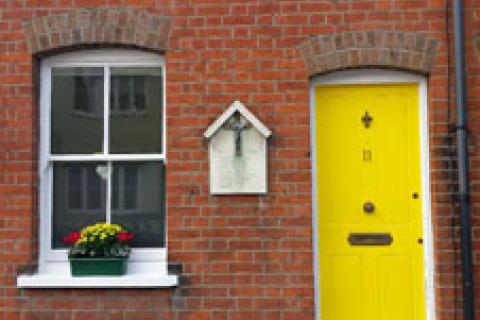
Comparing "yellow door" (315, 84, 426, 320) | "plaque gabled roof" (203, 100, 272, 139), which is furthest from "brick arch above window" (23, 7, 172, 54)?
"yellow door" (315, 84, 426, 320)

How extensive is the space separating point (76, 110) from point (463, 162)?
3.55 metres

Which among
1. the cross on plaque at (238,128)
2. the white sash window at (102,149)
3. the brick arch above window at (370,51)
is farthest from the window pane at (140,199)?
the brick arch above window at (370,51)

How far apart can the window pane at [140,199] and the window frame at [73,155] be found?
0.08 m

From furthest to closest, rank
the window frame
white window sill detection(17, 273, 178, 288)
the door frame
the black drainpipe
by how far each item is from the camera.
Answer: the window frame → the door frame → white window sill detection(17, 273, 178, 288) → the black drainpipe

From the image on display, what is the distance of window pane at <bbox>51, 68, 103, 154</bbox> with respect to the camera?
18.9 feet

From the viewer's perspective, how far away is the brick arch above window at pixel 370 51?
17.9ft

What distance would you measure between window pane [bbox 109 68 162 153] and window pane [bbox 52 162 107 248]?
32cm

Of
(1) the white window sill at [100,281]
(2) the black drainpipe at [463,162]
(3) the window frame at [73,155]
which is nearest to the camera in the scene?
(2) the black drainpipe at [463,162]

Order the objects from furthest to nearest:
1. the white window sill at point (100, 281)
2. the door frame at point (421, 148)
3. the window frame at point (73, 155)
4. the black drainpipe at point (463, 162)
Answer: the window frame at point (73, 155)
the door frame at point (421, 148)
the white window sill at point (100, 281)
the black drainpipe at point (463, 162)

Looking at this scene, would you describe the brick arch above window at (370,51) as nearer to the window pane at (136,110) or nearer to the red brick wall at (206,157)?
the red brick wall at (206,157)

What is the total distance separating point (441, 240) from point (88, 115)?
11.2 ft

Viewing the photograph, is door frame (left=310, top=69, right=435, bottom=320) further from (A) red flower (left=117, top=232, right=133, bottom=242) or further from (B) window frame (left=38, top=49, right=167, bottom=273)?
(A) red flower (left=117, top=232, right=133, bottom=242)

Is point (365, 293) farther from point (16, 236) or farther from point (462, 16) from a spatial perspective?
point (16, 236)

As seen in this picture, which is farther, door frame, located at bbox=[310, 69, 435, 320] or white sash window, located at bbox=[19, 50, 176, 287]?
white sash window, located at bbox=[19, 50, 176, 287]
